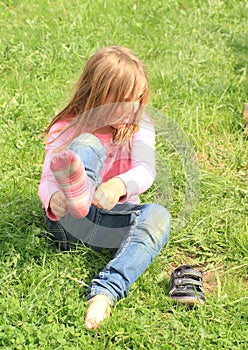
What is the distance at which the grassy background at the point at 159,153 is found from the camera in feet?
9.46

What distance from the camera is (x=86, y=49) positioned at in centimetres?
536

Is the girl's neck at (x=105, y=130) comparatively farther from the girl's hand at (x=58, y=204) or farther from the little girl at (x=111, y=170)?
the girl's hand at (x=58, y=204)

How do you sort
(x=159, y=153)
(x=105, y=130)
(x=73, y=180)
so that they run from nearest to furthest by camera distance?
(x=73, y=180) < (x=105, y=130) < (x=159, y=153)

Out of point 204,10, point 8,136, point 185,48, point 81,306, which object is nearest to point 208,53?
point 185,48

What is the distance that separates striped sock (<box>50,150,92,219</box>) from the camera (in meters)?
2.70

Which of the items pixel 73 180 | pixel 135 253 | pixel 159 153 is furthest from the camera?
pixel 159 153

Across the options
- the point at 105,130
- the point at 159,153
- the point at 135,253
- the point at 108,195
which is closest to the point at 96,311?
the point at 135,253

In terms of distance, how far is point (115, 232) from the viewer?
332cm

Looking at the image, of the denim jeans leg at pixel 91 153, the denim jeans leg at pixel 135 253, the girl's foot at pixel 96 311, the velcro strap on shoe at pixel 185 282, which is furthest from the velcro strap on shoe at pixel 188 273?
the denim jeans leg at pixel 91 153

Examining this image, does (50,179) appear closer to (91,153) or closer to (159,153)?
(91,153)

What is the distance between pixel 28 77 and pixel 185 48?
1379 millimetres

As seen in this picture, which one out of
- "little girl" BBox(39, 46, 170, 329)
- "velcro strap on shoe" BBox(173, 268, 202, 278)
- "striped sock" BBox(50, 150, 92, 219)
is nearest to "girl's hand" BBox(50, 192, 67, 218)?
"little girl" BBox(39, 46, 170, 329)

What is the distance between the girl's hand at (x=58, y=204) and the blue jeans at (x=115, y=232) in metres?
0.14

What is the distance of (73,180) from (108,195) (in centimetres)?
29
